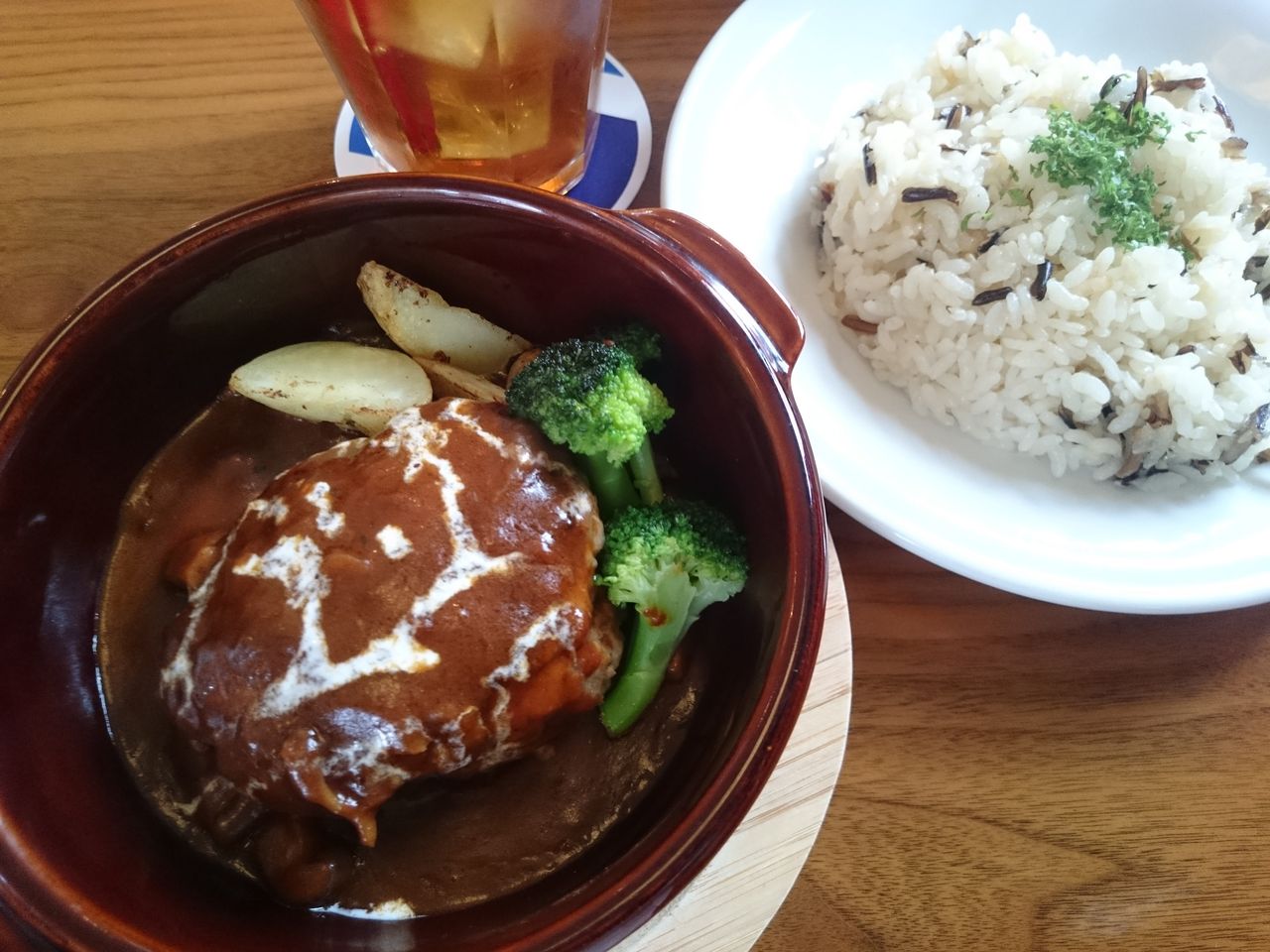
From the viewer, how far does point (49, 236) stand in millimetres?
1403

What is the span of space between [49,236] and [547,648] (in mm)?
1101

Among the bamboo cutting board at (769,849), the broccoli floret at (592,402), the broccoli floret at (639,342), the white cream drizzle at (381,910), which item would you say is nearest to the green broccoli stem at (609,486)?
the broccoli floret at (592,402)

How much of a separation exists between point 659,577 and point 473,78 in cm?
78

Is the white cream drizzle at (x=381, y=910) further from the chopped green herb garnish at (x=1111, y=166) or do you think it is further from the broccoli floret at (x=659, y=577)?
the chopped green herb garnish at (x=1111, y=166)

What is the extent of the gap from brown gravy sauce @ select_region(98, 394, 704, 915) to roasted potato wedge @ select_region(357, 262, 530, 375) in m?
0.25

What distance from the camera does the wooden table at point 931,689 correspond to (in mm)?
1161

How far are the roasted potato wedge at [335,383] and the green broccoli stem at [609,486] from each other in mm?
239

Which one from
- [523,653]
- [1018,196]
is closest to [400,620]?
[523,653]

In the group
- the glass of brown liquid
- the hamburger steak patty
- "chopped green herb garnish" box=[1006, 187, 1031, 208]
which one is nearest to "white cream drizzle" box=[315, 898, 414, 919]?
the hamburger steak patty

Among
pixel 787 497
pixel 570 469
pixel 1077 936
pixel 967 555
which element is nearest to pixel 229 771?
pixel 570 469

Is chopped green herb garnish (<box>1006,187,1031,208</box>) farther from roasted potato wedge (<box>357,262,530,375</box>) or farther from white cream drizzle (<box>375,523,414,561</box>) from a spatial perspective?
white cream drizzle (<box>375,523,414,561</box>)

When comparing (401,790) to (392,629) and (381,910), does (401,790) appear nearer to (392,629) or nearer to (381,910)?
(381,910)

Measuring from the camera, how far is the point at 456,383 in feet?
3.74

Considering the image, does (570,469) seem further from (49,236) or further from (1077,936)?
(49,236)
